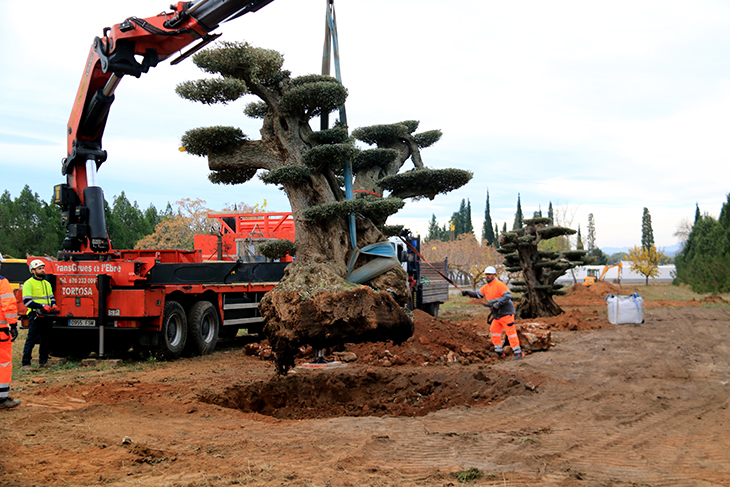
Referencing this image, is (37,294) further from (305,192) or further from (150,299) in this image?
(305,192)

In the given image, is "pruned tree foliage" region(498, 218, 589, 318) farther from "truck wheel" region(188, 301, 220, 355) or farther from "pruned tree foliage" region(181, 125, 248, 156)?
"pruned tree foliage" region(181, 125, 248, 156)

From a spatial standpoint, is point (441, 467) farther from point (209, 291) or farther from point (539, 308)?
point (539, 308)

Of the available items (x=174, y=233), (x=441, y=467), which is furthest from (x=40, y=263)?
(x=174, y=233)

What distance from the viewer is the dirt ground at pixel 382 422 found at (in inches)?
169

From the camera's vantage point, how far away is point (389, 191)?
36.7ft

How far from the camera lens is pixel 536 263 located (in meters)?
17.6

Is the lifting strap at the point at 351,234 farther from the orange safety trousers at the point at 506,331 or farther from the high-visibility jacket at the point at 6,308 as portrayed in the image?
the high-visibility jacket at the point at 6,308

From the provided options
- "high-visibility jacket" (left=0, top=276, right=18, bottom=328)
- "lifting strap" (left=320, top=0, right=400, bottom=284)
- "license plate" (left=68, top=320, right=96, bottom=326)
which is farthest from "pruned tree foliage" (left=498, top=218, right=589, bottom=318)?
"high-visibility jacket" (left=0, top=276, right=18, bottom=328)

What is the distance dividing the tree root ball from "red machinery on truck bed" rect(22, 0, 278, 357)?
3.99 metres

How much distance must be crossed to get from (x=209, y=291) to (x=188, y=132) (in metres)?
4.86

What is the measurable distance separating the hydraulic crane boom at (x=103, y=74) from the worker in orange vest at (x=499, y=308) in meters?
6.04

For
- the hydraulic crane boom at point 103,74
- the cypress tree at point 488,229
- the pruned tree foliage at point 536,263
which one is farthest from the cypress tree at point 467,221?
the hydraulic crane boom at point 103,74

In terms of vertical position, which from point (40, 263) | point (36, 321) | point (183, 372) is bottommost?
point (183, 372)

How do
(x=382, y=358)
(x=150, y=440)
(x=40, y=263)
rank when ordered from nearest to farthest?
(x=150, y=440) < (x=40, y=263) < (x=382, y=358)
